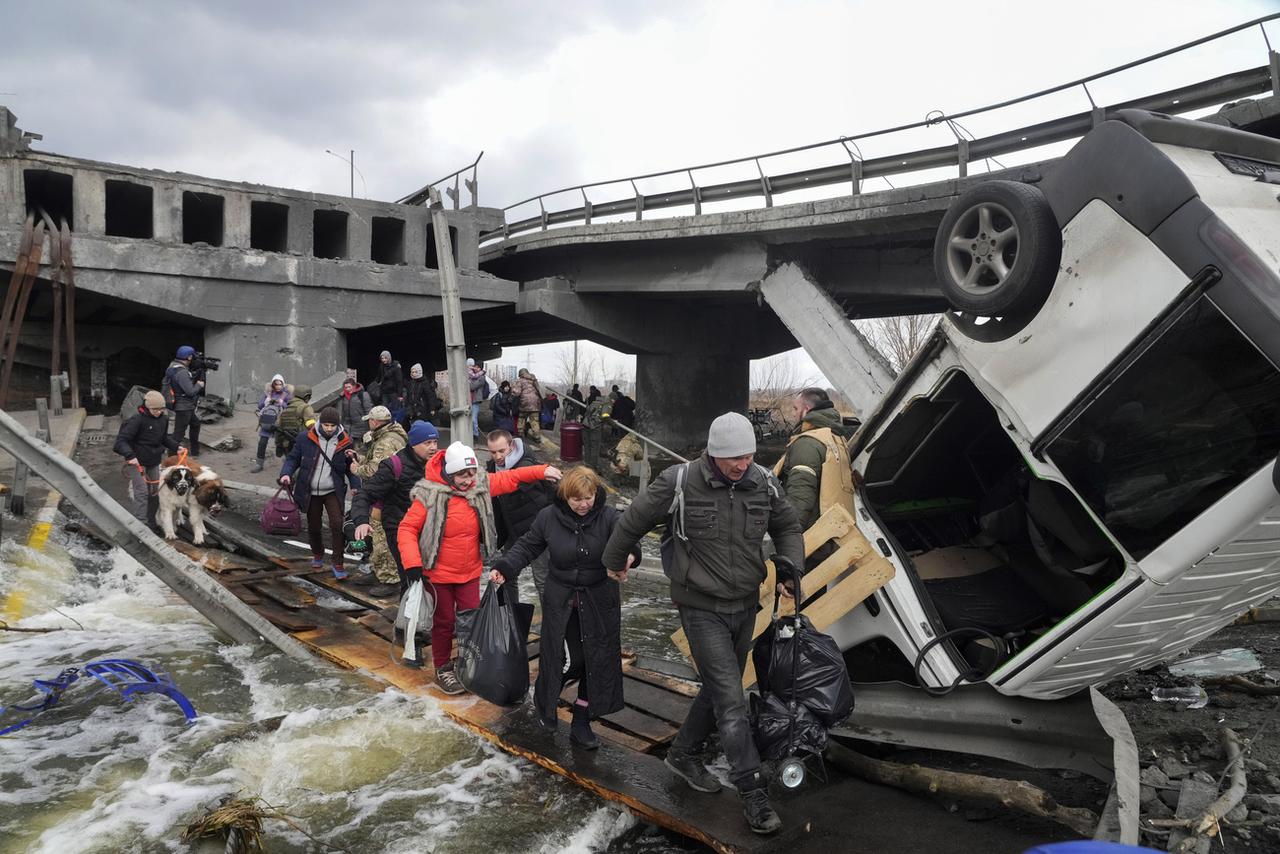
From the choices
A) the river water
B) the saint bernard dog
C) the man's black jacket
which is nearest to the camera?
the river water

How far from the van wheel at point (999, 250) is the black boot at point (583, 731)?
282 centimetres

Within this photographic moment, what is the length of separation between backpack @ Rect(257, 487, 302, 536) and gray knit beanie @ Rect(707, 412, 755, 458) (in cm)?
767

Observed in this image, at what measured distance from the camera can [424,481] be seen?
18.3 feet

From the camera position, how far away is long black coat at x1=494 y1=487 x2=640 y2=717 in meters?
4.45

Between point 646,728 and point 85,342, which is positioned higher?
point 85,342

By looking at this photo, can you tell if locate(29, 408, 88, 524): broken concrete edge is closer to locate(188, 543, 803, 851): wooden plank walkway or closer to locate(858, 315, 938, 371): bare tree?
locate(188, 543, 803, 851): wooden plank walkway

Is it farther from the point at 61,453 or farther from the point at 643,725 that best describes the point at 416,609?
the point at 61,453

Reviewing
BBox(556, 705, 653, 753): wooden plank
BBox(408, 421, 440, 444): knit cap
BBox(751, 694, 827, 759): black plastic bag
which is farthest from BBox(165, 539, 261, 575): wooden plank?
A: BBox(751, 694, 827, 759): black plastic bag

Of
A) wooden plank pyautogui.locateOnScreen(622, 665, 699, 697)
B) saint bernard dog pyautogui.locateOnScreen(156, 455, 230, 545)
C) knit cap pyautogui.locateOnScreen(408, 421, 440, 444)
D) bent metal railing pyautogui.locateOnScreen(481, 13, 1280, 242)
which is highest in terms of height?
bent metal railing pyautogui.locateOnScreen(481, 13, 1280, 242)

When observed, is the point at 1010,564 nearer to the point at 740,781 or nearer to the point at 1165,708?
the point at 1165,708

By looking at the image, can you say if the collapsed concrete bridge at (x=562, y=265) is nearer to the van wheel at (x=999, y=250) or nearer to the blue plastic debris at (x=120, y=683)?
the van wheel at (x=999, y=250)

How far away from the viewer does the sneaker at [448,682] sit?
539cm

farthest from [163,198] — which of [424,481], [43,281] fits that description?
[424,481]

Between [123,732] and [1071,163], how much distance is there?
18.7ft
